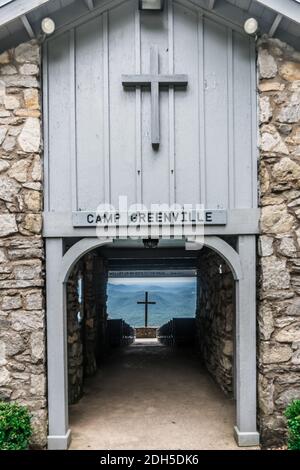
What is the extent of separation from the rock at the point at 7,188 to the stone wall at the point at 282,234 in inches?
113

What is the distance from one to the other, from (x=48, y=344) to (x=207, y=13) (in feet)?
14.0

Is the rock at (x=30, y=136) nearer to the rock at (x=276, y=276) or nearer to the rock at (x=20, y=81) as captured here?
the rock at (x=20, y=81)

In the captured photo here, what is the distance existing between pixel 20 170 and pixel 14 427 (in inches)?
109

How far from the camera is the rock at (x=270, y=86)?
15.3ft

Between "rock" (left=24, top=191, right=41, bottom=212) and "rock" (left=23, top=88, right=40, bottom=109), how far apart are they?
0.99 m

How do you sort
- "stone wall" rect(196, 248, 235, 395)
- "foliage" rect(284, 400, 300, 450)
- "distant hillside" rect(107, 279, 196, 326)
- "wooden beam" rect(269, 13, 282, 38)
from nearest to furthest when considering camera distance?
1. "foliage" rect(284, 400, 300, 450)
2. "wooden beam" rect(269, 13, 282, 38)
3. "stone wall" rect(196, 248, 235, 395)
4. "distant hillside" rect(107, 279, 196, 326)

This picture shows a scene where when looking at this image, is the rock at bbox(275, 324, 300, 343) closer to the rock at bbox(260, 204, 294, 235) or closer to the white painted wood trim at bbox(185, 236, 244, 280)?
the white painted wood trim at bbox(185, 236, 244, 280)

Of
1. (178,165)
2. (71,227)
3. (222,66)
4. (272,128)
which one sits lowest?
(71,227)

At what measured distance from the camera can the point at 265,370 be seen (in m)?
4.66

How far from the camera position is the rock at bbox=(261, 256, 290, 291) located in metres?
4.67

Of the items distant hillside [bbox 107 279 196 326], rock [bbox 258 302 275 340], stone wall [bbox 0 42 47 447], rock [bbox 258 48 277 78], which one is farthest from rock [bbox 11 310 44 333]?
distant hillside [bbox 107 279 196 326]

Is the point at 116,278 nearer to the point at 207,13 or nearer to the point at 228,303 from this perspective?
the point at 228,303

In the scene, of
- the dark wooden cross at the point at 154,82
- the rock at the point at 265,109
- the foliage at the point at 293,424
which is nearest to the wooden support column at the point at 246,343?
the foliage at the point at 293,424
